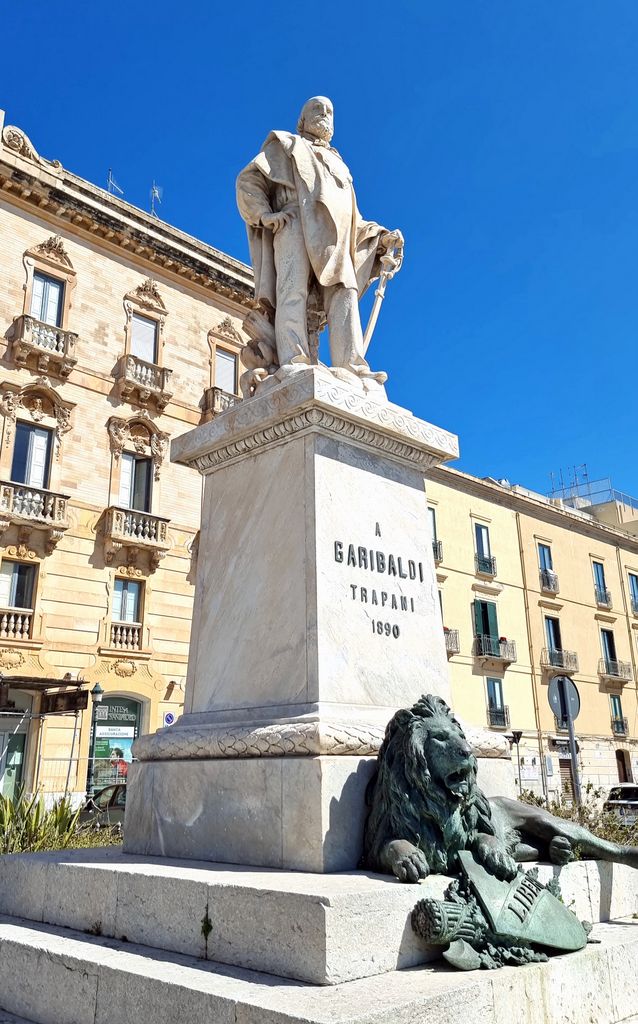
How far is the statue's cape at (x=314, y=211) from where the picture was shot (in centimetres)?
522

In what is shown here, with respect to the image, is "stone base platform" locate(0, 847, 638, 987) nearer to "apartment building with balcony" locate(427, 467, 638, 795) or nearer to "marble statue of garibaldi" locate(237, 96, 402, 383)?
Answer: "marble statue of garibaldi" locate(237, 96, 402, 383)

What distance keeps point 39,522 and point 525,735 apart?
20.3m

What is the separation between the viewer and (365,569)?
14.3 feet

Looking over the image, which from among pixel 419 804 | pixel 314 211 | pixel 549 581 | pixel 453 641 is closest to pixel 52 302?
pixel 453 641

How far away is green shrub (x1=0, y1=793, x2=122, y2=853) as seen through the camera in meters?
6.52

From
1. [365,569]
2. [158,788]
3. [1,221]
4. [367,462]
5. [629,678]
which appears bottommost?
[158,788]

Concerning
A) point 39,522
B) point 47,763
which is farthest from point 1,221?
point 47,763

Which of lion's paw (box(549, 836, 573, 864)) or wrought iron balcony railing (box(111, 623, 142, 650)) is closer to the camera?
lion's paw (box(549, 836, 573, 864))

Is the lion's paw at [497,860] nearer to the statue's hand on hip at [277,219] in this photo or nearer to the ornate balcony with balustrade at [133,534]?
the statue's hand on hip at [277,219]

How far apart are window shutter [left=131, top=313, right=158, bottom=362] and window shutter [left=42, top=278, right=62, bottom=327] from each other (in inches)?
86.3

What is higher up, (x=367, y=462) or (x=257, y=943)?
(x=367, y=462)

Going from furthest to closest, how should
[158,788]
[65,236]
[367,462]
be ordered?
1. [65,236]
2. [367,462]
3. [158,788]

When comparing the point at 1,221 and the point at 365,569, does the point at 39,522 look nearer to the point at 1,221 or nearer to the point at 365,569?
the point at 1,221

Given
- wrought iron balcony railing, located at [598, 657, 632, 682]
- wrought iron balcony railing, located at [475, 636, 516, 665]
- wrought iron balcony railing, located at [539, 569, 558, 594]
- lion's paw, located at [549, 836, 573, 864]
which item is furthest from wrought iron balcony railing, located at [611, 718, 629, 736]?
lion's paw, located at [549, 836, 573, 864]
